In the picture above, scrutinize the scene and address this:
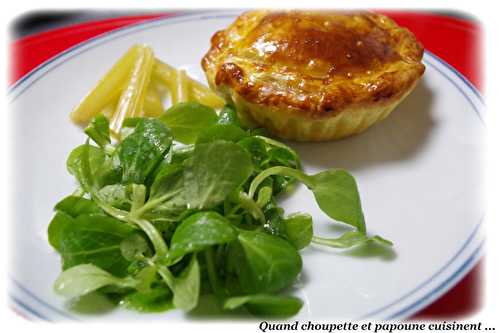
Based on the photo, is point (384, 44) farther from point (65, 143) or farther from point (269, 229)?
point (65, 143)

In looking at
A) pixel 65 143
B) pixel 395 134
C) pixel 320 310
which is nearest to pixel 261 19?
pixel 395 134

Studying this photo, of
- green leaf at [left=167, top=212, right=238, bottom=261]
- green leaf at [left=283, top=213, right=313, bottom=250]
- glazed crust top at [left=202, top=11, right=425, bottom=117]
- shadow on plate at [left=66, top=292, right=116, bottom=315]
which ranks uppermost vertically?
glazed crust top at [left=202, top=11, right=425, bottom=117]

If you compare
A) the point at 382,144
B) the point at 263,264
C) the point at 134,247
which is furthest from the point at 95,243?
the point at 382,144

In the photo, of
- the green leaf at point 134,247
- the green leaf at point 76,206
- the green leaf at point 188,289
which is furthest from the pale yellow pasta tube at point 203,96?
the green leaf at point 188,289

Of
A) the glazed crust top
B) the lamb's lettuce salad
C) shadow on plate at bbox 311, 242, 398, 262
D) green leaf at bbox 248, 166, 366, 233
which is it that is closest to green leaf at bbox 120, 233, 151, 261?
the lamb's lettuce salad

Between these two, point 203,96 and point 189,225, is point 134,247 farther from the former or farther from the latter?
point 203,96

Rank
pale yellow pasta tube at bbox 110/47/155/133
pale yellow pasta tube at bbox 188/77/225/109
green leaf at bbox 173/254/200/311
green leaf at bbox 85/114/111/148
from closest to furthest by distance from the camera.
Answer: green leaf at bbox 173/254/200/311 < green leaf at bbox 85/114/111/148 < pale yellow pasta tube at bbox 110/47/155/133 < pale yellow pasta tube at bbox 188/77/225/109

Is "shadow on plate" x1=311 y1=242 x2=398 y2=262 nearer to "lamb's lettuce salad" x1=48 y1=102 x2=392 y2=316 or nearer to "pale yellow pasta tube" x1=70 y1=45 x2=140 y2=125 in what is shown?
"lamb's lettuce salad" x1=48 y1=102 x2=392 y2=316
